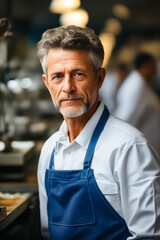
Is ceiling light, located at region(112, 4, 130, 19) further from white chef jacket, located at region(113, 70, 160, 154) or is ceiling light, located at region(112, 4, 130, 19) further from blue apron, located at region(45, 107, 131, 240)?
blue apron, located at region(45, 107, 131, 240)

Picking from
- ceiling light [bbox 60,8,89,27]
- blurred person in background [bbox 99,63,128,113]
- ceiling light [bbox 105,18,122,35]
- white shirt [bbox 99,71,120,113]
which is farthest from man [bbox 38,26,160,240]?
ceiling light [bbox 105,18,122,35]

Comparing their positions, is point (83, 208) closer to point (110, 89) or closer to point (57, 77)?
point (57, 77)

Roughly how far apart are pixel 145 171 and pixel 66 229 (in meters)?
0.54

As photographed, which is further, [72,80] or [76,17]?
[76,17]

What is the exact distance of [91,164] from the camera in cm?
197

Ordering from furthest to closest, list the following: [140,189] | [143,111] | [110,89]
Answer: [110,89]
[143,111]
[140,189]

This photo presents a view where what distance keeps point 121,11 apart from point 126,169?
619 centimetres

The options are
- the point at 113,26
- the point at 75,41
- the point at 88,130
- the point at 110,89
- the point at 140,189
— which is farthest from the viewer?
the point at 110,89

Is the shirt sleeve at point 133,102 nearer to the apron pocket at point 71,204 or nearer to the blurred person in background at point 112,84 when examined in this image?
the apron pocket at point 71,204

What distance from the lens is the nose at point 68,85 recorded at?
1942 mm

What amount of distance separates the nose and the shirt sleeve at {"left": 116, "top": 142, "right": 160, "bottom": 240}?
406 millimetres

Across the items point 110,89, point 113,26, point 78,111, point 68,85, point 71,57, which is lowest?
point 110,89

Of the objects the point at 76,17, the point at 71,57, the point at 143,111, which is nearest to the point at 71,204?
the point at 71,57

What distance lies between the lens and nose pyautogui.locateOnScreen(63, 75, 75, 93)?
6.37 feet
